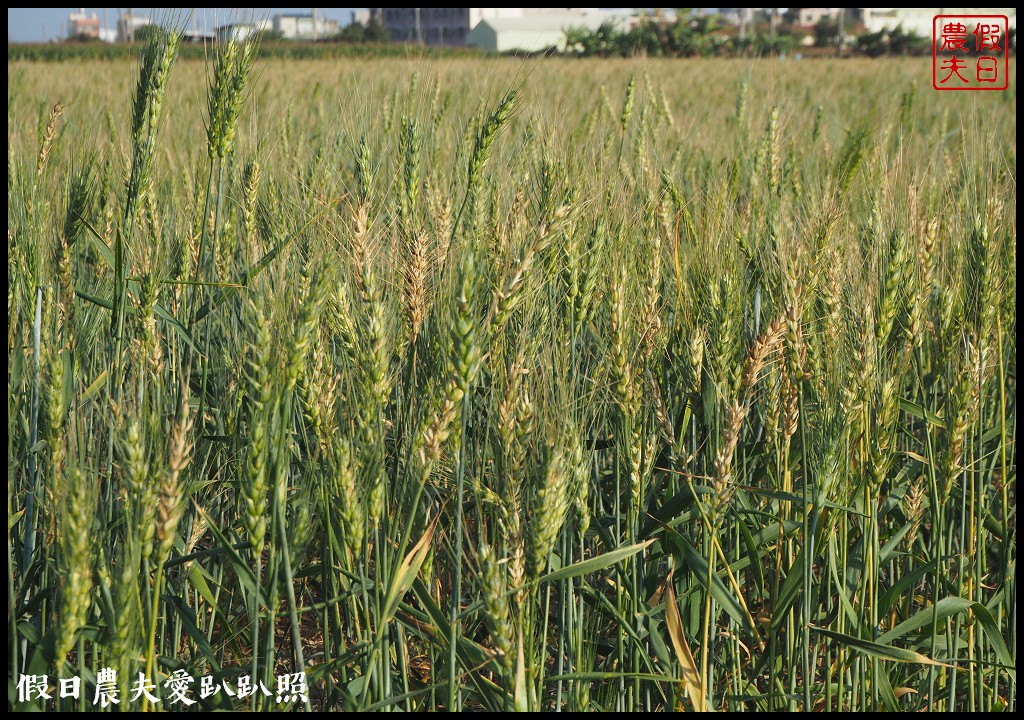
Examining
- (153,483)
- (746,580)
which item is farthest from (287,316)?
(746,580)

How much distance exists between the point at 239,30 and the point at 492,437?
37.0 inches

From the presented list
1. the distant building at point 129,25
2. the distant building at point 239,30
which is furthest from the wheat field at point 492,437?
the distant building at point 129,25

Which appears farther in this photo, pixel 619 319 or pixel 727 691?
pixel 727 691

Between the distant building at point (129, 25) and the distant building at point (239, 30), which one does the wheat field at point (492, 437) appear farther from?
the distant building at point (129, 25)

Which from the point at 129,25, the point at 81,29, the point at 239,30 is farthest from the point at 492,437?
the point at 81,29

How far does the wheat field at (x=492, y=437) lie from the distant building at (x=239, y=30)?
6cm

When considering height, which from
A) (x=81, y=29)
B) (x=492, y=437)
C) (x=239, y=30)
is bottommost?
(x=492, y=437)

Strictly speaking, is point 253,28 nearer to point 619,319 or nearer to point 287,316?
point 287,316

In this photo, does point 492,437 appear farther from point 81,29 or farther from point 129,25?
point 81,29

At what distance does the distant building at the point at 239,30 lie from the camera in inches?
64.4

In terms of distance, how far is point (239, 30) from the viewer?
64.4 inches

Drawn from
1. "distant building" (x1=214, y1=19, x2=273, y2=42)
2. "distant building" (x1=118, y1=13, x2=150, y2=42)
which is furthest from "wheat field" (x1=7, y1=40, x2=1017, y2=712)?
"distant building" (x1=118, y1=13, x2=150, y2=42)

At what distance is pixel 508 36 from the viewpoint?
3494cm

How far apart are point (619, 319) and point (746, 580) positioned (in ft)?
2.83
